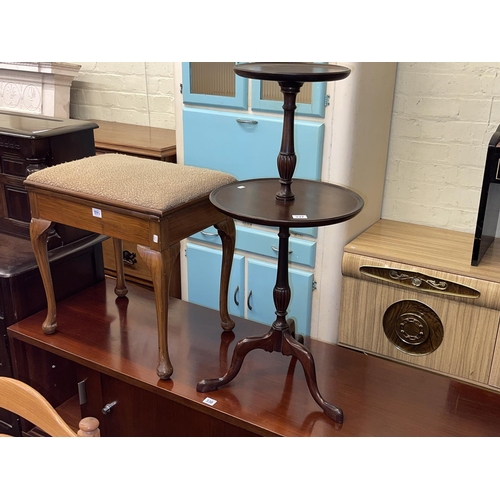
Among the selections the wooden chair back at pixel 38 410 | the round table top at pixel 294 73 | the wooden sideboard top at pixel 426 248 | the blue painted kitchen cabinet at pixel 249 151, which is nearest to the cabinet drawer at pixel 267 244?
the blue painted kitchen cabinet at pixel 249 151

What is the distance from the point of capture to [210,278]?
2604 millimetres

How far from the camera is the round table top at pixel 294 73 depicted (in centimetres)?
124

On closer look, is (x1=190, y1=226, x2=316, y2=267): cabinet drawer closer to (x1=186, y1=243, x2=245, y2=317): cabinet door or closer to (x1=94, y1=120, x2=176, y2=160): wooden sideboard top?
(x1=186, y1=243, x2=245, y2=317): cabinet door

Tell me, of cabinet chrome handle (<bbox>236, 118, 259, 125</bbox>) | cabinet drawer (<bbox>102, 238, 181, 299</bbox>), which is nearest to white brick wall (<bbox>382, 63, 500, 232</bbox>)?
cabinet chrome handle (<bbox>236, 118, 259, 125</bbox>)

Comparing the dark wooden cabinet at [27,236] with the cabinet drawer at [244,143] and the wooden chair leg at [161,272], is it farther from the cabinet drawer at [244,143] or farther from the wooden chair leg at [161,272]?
the wooden chair leg at [161,272]

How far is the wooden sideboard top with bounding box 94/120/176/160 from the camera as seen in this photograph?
266cm

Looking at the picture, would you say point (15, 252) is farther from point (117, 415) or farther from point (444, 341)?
point (444, 341)

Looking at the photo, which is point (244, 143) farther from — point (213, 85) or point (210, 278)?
point (210, 278)

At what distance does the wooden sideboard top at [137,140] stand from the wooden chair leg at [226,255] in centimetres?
96

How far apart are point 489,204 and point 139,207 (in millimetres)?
1276

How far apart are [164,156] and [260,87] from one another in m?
0.63

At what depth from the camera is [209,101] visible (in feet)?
7.71

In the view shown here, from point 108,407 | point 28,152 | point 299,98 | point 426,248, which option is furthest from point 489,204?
point 28,152

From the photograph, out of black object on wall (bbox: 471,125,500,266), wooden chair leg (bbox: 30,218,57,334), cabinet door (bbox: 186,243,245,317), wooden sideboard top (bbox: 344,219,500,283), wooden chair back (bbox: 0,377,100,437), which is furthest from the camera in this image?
cabinet door (bbox: 186,243,245,317)
